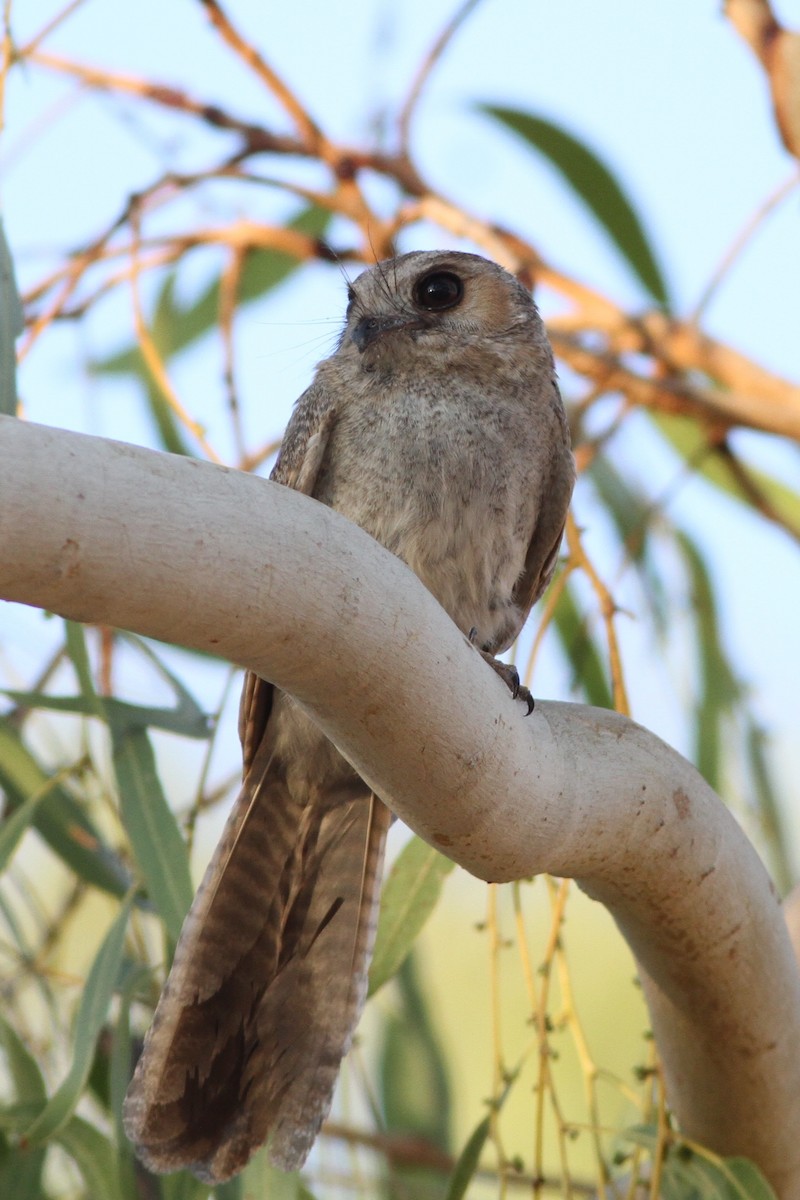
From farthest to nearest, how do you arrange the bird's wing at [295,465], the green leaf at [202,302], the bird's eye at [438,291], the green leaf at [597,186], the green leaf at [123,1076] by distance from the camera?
the green leaf at [202,302], the green leaf at [597,186], the bird's eye at [438,291], the bird's wing at [295,465], the green leaf at [123,1076]

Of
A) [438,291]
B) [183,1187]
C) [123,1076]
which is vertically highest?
[438,291]

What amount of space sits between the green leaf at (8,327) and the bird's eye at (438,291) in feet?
2.62

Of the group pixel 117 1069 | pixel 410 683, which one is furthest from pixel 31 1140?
pixel 410 683

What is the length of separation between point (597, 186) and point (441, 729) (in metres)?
2.51

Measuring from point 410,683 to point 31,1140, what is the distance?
0.87 meters

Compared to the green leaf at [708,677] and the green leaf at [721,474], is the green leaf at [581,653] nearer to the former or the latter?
the green leaf at [708,677]

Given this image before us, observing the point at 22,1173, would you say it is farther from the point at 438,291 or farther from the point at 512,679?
the point at 438,291

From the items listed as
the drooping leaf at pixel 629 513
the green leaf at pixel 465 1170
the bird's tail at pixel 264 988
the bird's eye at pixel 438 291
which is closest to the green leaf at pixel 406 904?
the bird's tail at pixel 264 988

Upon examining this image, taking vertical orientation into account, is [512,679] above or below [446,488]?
below

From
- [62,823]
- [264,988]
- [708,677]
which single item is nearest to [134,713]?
[62,823]

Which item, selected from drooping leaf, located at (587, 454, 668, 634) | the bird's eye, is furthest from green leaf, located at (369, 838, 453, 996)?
drooping leaf, located at (587, 454, 668, 634)

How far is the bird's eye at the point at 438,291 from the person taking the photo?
2.72 metres

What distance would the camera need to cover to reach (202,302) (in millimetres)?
3955

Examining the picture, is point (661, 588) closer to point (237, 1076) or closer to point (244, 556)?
point (237, 1076)
